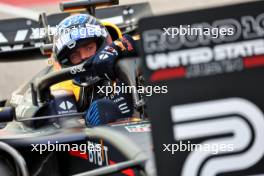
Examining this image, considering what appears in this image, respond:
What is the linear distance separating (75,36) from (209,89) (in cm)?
144

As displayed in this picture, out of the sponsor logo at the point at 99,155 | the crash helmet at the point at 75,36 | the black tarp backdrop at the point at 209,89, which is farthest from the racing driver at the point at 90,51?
the black tarp backdrop at the point at 209,89

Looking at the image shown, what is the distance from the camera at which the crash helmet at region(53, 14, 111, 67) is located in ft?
9.03

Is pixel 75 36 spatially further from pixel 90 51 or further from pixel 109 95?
pixel 109 95

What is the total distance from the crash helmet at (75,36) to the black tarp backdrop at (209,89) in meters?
1.38

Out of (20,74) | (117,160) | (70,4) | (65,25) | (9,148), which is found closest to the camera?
(117,160)

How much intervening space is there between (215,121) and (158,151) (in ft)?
0.44

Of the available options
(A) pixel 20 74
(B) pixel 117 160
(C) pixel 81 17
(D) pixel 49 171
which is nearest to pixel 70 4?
(C) pixel 81 17

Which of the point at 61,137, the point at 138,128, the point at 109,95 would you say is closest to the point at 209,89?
the point at 138,128

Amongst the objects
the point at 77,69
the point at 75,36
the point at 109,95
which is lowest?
the point at 109,95

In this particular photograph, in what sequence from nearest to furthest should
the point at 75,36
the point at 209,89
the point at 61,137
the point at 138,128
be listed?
the point at 209,89 < the point at 138,128 < the point at 61,137 < the point at 75,36

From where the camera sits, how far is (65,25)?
2852 millimetres

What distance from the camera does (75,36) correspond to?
2752 mm

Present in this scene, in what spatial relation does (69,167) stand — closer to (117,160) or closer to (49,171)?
(49,171)

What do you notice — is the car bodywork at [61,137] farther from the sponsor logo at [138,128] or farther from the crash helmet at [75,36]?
the crash helmet at [75,36]
